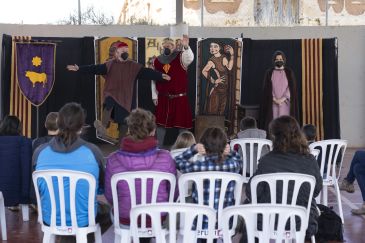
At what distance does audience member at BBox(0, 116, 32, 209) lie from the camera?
5723 millimetres

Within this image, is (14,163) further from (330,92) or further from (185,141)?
(330,92)

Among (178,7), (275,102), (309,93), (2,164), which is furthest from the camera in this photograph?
(178,7)

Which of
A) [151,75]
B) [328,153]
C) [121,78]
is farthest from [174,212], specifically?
[121,78]

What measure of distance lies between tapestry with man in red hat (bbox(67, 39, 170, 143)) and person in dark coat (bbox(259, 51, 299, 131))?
1694 millimetres

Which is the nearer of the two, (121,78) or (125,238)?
(125,238)

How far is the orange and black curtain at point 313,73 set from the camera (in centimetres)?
1059

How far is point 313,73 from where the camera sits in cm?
1072

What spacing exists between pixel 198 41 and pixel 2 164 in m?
5.40

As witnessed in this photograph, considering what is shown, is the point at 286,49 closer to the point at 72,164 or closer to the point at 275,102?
the point at 275,102

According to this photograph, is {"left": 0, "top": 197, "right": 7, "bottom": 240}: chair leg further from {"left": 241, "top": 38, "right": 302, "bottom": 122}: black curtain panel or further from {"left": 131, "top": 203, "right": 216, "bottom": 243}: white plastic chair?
{"left": 241, "top": 38, "right": 302, "bottom": 122}: black curtain panel

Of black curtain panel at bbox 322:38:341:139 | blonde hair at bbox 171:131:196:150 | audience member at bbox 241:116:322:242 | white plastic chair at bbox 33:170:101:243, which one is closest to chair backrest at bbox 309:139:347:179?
blonde hair at bbox 171:131:196:150

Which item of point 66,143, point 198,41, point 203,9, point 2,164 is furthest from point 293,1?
point 66,143

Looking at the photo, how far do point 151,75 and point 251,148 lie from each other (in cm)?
329

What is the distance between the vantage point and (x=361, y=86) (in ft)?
38.8
